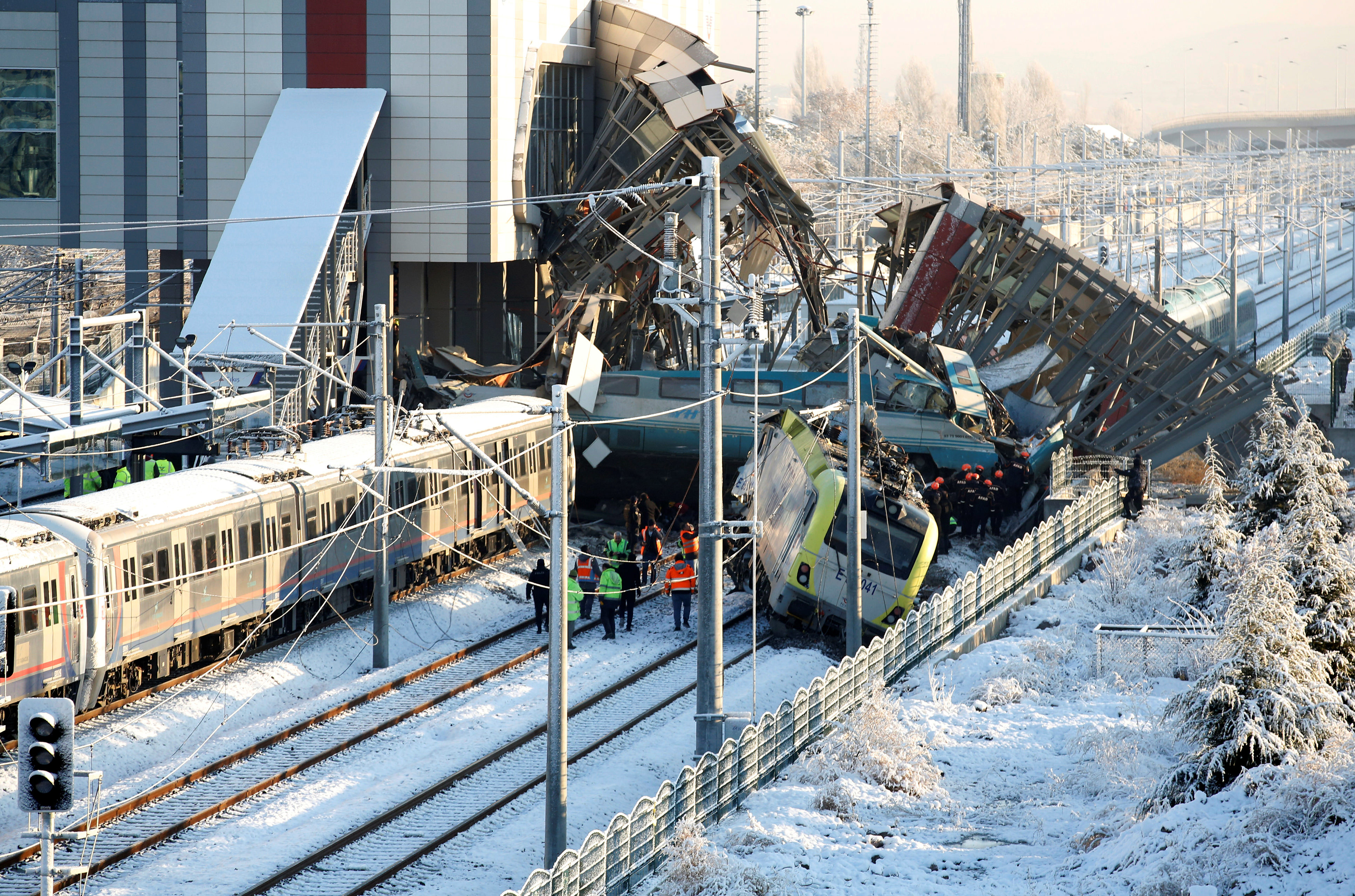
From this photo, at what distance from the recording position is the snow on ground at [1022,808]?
579 inches

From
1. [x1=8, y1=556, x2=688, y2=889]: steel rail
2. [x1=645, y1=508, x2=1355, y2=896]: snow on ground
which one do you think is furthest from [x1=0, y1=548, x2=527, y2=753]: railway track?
[x1=645, y1=508, x2=1355, y2=896]: snow on ground

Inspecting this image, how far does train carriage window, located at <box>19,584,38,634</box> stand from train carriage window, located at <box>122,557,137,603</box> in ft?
5.55

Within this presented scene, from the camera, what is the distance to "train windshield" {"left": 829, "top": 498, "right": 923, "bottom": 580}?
81.0 ft

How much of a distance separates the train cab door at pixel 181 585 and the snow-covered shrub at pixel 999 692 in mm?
11416

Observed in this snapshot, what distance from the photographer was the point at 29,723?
12.0 metres

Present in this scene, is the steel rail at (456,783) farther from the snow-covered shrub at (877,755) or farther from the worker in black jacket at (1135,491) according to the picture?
the worker in black jacket at (1135,491)

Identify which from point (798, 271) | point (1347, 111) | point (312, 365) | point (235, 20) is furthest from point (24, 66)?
point (1347, 111)

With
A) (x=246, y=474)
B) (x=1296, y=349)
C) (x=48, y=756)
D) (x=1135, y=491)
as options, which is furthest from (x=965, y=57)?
(x=48, y=756)

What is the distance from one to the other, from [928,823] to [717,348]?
601 centimetres

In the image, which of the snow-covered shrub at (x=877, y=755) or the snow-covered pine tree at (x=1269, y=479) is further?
the snow-covered pine tree at (x=1269, y=479)

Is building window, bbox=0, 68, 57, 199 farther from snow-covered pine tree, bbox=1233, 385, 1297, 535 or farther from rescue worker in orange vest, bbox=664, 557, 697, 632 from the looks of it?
snow-covered pine tree, bbox=1233, 385, 1297, 535

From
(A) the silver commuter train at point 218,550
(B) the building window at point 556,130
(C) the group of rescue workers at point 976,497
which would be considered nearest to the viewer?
(A) the silver commuter train at point 218,550

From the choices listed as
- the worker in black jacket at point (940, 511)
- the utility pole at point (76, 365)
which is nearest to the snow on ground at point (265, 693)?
the utility pole at point (76, 365)

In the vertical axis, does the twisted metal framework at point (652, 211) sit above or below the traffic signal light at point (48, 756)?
above
